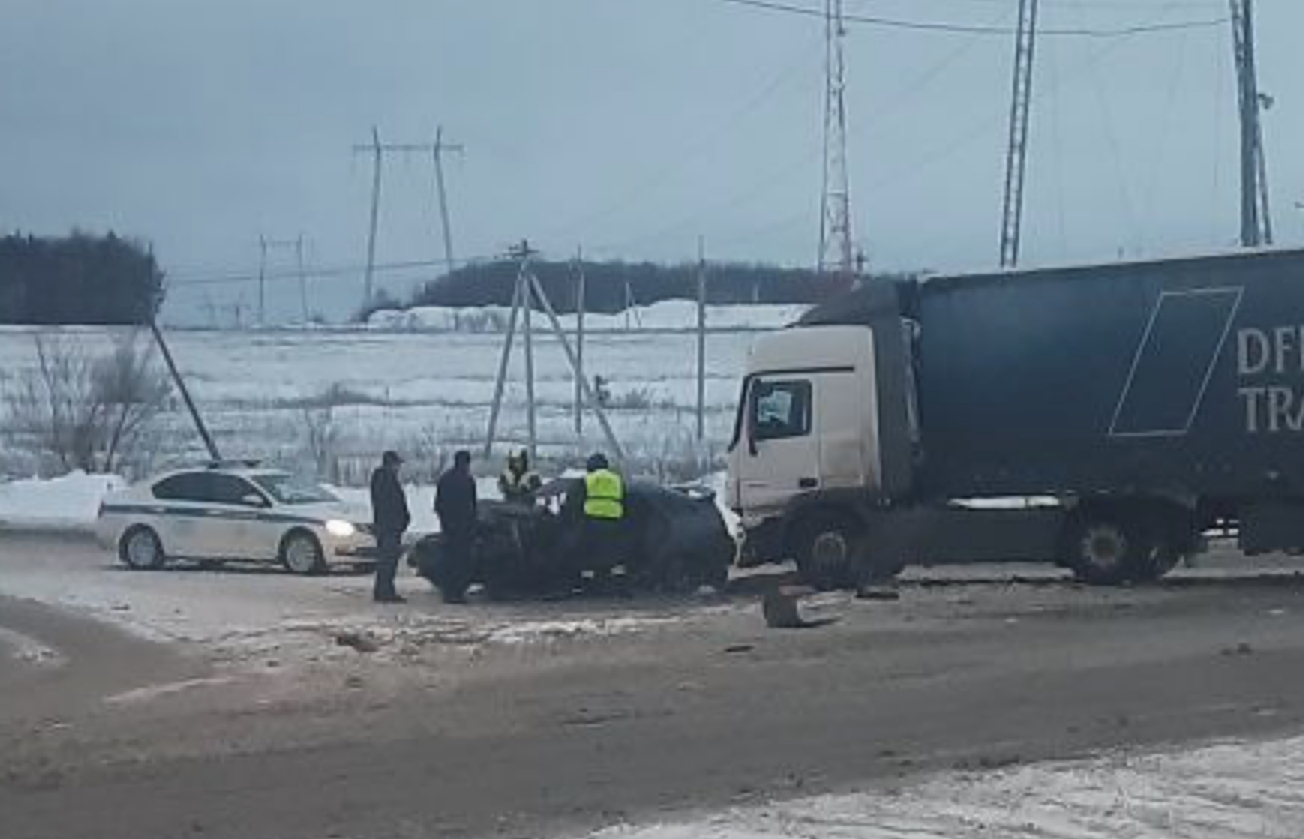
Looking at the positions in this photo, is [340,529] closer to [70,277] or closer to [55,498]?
[55,498]

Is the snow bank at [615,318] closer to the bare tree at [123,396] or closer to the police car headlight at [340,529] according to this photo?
the bare tree at [123,396]

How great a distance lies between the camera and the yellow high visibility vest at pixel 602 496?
2756cm

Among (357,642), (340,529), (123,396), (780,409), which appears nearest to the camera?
(357,642)

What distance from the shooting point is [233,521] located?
33.8m

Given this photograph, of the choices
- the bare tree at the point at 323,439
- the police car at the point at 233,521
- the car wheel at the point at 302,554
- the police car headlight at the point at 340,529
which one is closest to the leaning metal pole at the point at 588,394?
the bare tree at the point at 323,439

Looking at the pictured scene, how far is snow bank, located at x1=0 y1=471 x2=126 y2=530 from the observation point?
5088 cm

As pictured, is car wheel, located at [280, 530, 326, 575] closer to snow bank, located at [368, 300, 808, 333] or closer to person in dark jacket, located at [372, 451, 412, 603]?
person in dark jacket, located at [372, 451, 412, 603]

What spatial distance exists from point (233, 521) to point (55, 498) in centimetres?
2151

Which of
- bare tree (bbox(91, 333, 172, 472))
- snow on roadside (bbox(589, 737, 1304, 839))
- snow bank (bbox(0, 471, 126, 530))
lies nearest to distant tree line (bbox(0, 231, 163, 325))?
bare tree (bbox(91, 333, 172, 472))

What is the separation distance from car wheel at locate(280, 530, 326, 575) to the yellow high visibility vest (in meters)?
6.52

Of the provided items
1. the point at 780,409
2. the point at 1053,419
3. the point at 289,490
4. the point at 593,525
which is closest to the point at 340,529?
the point at 289,490

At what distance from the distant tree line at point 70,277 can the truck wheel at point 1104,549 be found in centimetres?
8970

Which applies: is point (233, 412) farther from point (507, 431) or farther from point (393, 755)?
point (393, 755)

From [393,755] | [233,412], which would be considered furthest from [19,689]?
[233,412]
